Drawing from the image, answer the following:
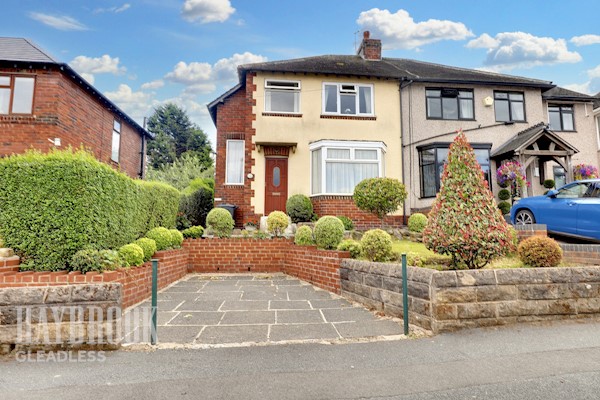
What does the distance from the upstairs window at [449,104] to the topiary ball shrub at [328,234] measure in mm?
9340

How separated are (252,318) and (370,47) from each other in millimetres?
15772

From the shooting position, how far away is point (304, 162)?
12.9m

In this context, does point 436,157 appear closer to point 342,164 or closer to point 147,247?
point 342,164

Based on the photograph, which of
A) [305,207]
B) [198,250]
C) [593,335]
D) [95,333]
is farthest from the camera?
[305,207]

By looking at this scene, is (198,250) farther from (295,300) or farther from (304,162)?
(304,162)

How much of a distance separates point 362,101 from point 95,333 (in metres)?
12.7

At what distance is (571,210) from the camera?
7492 mm

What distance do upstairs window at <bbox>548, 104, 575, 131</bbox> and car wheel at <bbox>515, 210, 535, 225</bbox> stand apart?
Result: 9.78 meters

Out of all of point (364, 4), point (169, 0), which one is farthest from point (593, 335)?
point (169, 0)

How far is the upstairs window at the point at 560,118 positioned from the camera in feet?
50.7

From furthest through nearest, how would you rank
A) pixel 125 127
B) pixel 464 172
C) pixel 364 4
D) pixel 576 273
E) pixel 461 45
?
pixel 125 127
pixel 461 45
pixel 364 4
pixel 464 172
pixel 576 273

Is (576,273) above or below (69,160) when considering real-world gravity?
below

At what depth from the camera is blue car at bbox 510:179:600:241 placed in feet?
23.2

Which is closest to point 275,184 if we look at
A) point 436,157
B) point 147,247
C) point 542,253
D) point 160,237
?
point 160,237
